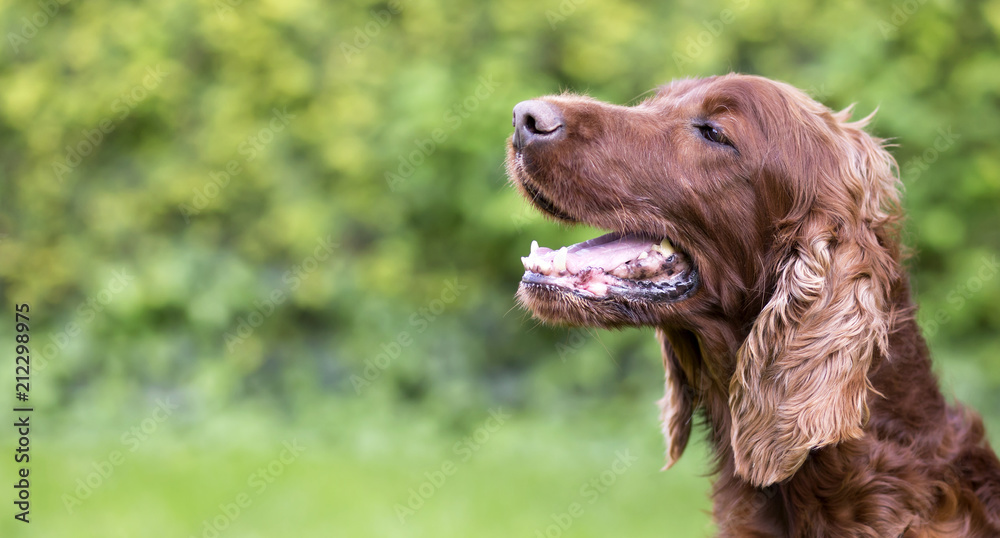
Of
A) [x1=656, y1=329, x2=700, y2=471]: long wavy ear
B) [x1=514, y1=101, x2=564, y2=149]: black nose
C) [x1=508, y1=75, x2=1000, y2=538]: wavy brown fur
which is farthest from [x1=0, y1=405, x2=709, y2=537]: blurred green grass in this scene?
[x1=514, y1=101, x2=564, y2=149]: black nose

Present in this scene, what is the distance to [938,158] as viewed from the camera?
15.9 feet

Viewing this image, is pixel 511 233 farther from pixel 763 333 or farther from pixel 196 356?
pixel 763 333

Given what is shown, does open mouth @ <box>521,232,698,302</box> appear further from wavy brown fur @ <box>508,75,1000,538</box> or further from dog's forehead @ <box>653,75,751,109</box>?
dog's forehead @ <box>653,75,751,109</box>

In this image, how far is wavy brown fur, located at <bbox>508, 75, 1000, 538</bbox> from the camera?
226cm

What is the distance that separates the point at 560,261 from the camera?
256 centimetres

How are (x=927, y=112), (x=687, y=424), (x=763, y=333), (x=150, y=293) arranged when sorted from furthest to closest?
(x=150, y=293), (x=927, y=112), (x=687, y=424), (x=763, y=333)

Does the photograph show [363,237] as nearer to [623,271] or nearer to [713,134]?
[623,271]

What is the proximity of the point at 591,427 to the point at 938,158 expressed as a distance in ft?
8.04

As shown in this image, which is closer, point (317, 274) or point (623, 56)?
point (623, 56)

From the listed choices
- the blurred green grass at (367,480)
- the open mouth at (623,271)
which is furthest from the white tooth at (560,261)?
the blurred green grass at (367,480)

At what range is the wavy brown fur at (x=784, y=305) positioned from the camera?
7.43 ft

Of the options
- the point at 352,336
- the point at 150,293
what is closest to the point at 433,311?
the point at 352,336

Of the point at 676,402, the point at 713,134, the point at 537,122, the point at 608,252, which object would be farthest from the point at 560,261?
the point at 676,402

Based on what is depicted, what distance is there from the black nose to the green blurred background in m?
2.23
